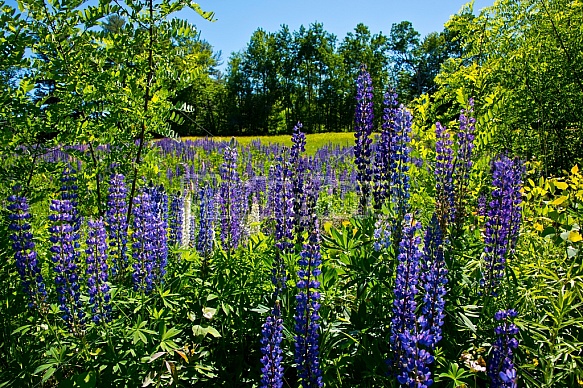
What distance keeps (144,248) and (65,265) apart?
1.47 feet

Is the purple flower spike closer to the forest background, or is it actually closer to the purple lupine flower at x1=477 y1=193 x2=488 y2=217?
the forest background

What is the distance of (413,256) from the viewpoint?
2.20 metres

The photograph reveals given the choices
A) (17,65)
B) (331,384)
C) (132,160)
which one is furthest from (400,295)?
(17,65)

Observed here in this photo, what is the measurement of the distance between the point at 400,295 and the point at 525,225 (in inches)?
73.2

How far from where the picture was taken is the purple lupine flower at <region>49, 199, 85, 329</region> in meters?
2.64

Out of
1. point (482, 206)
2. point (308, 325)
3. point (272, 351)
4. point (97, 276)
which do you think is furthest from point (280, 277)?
point (482, 206)

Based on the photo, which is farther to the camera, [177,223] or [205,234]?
[177,223]

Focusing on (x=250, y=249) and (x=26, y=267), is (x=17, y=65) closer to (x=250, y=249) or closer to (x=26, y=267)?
(x=26, y=267)

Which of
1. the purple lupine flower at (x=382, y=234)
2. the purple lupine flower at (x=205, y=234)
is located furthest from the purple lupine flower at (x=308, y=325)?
the purple lupine flower at (x=205, y=234)

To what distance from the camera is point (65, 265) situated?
267 cm

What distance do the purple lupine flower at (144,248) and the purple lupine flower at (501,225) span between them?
2.05m

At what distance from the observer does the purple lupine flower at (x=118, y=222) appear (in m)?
3.17

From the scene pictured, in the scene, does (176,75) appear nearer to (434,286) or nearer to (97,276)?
(97,276)

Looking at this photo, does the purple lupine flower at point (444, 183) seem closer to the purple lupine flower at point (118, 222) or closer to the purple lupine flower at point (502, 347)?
the purple lupine flower at point (502, 347)
